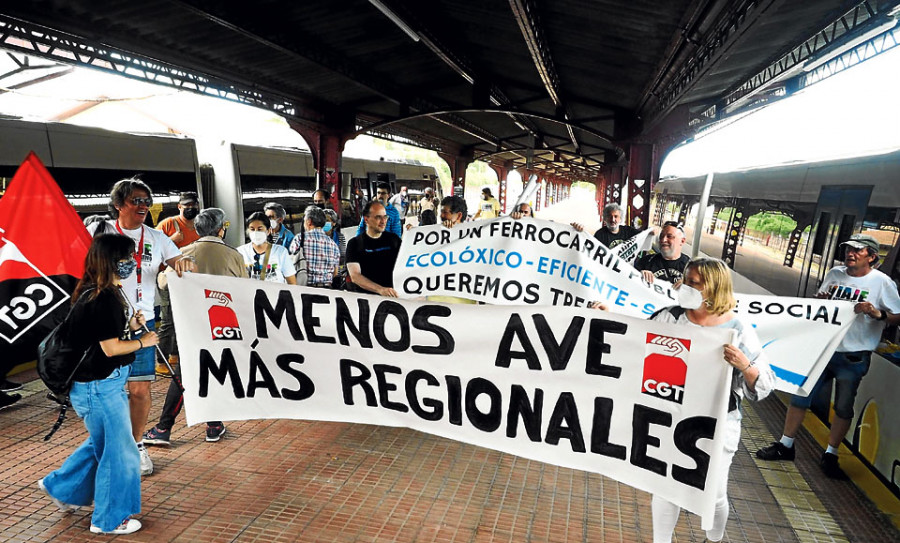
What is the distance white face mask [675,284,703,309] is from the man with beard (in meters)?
1.93

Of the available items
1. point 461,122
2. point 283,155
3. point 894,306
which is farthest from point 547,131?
point 894,306

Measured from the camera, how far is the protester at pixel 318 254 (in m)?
6.73

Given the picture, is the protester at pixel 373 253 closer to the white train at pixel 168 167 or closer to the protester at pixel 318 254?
the protester at pixel 318 254

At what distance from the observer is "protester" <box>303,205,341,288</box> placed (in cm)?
673

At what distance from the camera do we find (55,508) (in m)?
4.08

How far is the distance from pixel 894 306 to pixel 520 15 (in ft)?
19.0

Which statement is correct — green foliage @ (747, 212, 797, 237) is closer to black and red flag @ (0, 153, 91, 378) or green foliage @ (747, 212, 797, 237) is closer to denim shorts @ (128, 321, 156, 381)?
denim shorts @ (128, 321, 156, 381)

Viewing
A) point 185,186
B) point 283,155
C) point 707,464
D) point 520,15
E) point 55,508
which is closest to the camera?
point 707,464

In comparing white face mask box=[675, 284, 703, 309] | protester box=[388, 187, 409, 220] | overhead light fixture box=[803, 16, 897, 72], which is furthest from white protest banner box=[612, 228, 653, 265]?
protester box=[388, 187, 409, 220]

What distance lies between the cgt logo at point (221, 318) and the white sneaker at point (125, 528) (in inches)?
48.9

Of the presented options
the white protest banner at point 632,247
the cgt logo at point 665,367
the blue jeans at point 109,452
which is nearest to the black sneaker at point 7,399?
the blue jeans at point 109,452

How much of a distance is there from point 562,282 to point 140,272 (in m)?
3.47

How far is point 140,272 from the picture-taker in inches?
177

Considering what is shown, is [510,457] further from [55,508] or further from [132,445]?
[55,508]
